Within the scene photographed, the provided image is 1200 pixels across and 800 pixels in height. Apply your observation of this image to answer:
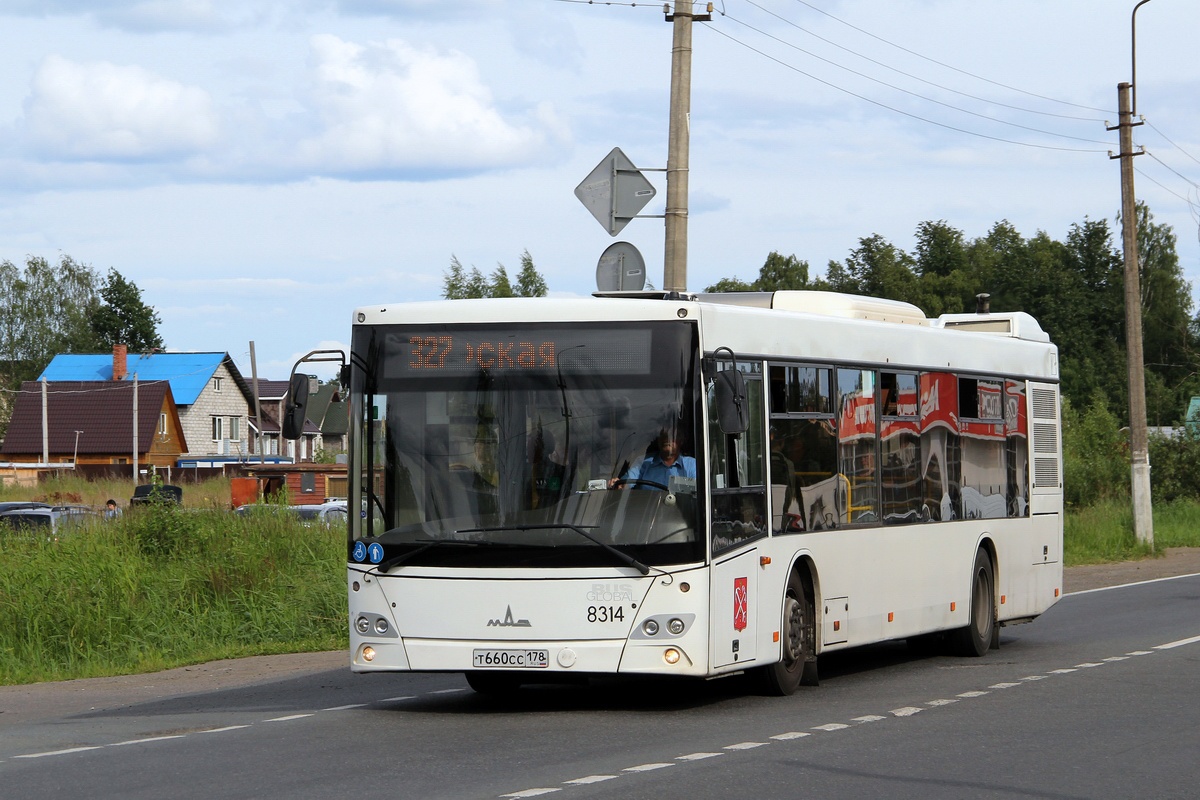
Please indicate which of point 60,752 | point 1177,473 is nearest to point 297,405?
point 60,752

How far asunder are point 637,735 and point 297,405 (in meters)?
3.09

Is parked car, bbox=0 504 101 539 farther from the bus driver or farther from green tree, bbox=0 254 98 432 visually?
green tree, bbox=0 254 98 432

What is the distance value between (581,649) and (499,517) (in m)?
0.99

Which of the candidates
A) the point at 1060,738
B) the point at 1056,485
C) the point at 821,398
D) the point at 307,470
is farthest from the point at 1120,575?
the point at 307,470

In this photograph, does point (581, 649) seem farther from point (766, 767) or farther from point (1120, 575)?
point (1120, 575)

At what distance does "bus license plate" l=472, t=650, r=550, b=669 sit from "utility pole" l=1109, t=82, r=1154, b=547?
83.0 ft

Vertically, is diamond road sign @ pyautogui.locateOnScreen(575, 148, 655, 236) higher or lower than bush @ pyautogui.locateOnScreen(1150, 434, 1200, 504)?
higher

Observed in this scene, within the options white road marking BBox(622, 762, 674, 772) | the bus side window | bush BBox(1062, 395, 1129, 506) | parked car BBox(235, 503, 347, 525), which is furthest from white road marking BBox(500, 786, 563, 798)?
bush BBox(1062, 395, 1129, 506)

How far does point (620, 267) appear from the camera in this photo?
1739 centimetres

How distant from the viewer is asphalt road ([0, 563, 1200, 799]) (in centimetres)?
866

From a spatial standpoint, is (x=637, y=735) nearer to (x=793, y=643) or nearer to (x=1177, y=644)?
(x=793, y=643)

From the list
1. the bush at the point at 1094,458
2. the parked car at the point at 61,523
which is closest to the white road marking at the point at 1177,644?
the parked car at the point at 61,523

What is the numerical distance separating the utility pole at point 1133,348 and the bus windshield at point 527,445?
24887 mm

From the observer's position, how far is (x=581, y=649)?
11.1 metres
